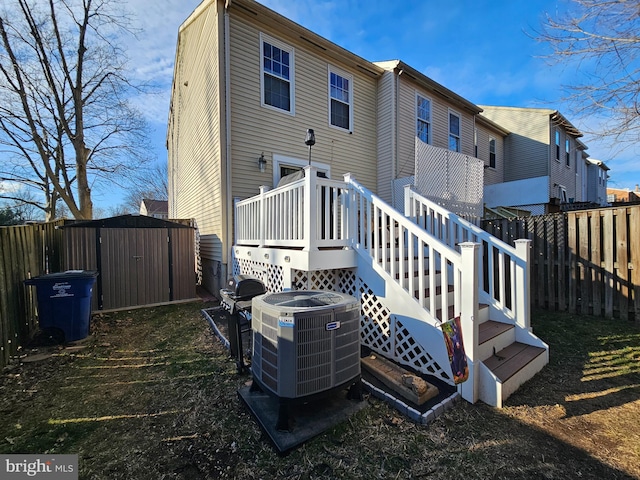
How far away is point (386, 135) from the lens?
884cm

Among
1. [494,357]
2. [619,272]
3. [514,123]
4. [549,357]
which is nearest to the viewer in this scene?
[494,357]

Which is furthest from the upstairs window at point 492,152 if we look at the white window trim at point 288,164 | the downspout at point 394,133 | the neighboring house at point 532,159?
the white window trim at point 288,164

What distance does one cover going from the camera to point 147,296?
652 cm

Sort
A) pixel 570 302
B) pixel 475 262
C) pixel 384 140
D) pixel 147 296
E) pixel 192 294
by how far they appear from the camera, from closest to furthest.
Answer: pixel 475 262 < pixel 570 302 < pixel 147 296 < pixel 192 294 < pixel 384 140

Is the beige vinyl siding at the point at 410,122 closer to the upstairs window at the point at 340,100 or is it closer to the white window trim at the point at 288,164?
the upstairs window at the point at 340,100

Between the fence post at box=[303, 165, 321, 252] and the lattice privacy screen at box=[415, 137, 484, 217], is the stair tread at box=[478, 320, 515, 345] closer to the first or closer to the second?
the fence post at box=[303, 165, 321, 252]

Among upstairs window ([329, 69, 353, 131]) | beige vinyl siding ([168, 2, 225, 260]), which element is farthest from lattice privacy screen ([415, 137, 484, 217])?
beige vinyl siding ([168, 2, 225, 260])

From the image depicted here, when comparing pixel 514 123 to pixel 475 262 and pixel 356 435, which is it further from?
pixel 356 435

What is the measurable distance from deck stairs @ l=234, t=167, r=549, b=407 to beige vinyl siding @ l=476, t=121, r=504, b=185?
34.6ft

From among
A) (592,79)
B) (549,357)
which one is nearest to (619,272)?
(549,357)

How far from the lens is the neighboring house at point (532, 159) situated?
12812mm

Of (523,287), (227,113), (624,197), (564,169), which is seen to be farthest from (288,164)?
(624,197)

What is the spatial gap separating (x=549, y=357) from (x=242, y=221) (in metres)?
5.52

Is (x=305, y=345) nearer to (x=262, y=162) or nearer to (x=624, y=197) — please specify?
(x=262, y=162)
